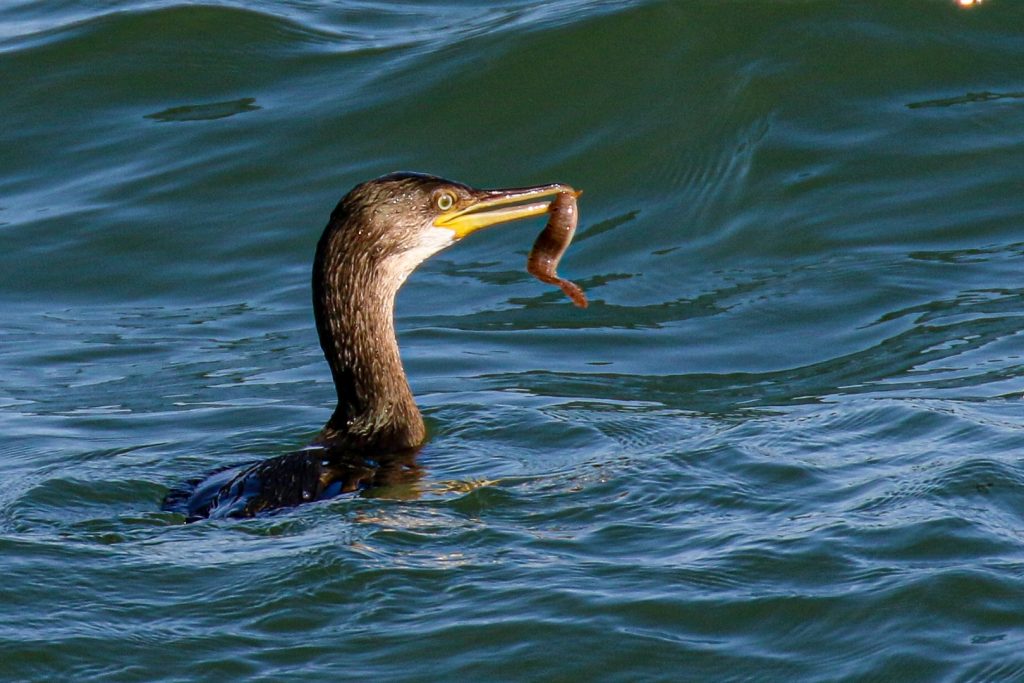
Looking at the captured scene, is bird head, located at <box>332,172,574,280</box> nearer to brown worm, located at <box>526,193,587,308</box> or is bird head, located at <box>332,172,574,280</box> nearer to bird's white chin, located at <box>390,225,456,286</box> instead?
bird's white chin, located at <box>390,225,456,286</box>

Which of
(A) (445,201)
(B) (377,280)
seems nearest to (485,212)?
(A) (445,201)

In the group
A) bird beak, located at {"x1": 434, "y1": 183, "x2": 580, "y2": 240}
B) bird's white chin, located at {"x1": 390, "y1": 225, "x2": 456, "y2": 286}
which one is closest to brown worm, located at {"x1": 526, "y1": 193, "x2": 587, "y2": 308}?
bird beak, located at {"x1": 434, "y1": 183, "x2": 580, "y2": 240}

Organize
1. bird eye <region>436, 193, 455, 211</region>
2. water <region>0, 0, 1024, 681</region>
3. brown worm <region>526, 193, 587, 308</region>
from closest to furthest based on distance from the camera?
water <region>0, 0, 1024, 681</region>
bird eye <region>436, 193, 455, 211</region>
brown worm <region>526, 193, 587, 308</region>

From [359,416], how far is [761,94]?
15.5ft

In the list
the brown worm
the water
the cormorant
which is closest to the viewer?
the water

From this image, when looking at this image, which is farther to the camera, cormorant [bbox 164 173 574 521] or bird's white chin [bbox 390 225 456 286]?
bird's white chin [bbox 390 225 456 286]

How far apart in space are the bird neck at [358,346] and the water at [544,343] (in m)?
0.27

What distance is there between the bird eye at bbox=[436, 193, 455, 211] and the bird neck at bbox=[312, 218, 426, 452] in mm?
331

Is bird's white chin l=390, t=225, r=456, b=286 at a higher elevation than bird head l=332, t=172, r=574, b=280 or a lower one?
lower

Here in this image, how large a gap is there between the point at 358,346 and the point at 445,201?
67 cm

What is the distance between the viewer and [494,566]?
5.25m

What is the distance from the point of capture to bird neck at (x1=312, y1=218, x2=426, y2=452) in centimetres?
675

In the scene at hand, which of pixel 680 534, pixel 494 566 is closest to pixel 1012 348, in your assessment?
pixel 680 534

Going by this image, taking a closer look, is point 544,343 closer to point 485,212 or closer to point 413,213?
point 485,212
